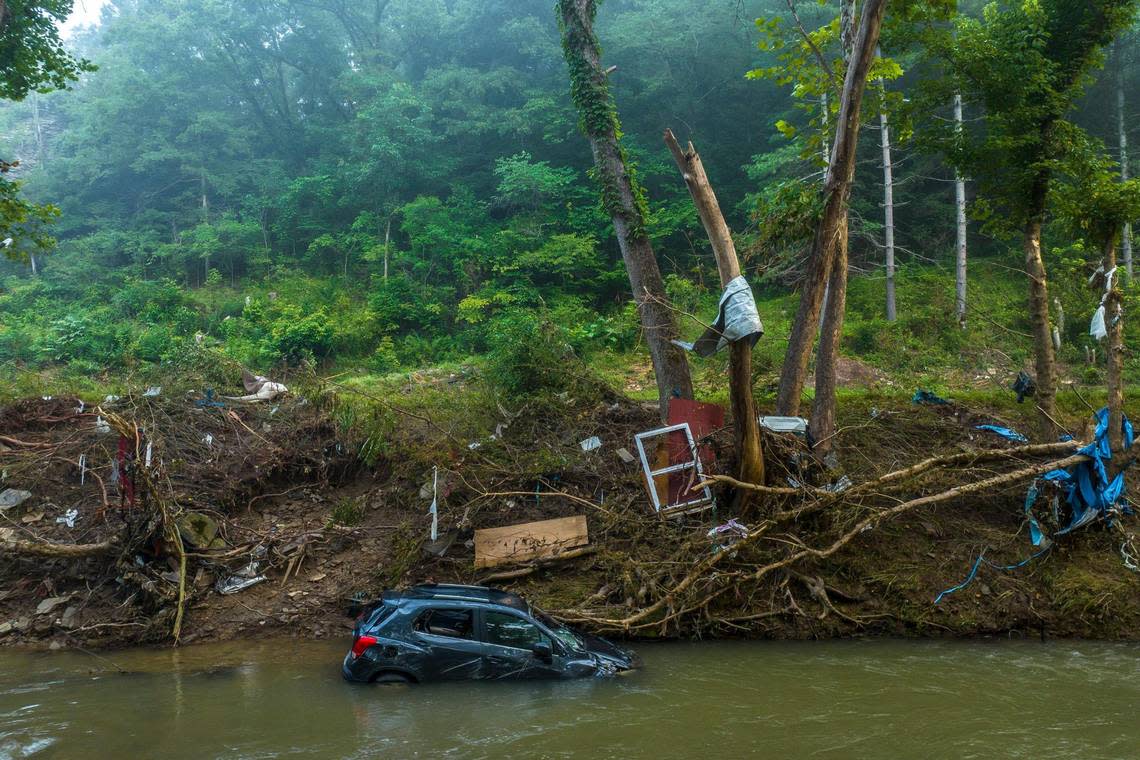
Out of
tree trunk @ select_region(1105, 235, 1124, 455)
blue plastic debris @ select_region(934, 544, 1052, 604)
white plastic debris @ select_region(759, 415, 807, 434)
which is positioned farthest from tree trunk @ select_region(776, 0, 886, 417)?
tree trunk @ select_region(1105, 235, 1124, 455)

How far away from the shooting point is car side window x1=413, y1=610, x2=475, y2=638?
7516 mm

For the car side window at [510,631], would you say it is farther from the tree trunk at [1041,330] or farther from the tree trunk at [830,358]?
the tree trunk at [1041,330]

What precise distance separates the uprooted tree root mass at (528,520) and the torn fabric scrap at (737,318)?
1.83 m

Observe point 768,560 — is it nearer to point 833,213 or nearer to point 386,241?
point 833,213

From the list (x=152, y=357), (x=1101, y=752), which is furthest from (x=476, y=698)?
(x=152, y=357)

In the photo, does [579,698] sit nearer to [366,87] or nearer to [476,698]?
[476,698]

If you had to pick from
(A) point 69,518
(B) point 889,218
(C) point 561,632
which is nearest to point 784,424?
(C) point 561,632

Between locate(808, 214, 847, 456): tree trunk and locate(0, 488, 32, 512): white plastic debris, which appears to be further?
locate(0, 488, 32, 512): white plastic debris

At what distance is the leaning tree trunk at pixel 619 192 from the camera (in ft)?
40.4

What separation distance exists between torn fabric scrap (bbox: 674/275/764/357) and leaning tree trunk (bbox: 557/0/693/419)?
3.28 m

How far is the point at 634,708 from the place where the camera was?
6961 millimetres

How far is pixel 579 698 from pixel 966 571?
582 centimetres

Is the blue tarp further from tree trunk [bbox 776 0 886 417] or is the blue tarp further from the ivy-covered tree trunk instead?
tree trunk [bbox 776 0 886 417]

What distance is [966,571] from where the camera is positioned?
31.6ft
